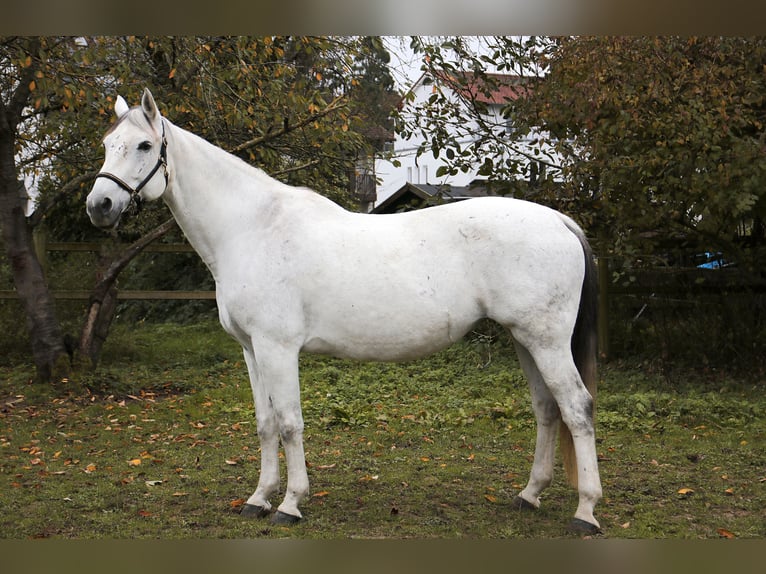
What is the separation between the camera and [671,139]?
24.9ft

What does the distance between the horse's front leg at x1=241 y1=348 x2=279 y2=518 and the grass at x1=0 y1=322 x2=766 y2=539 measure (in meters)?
0.18

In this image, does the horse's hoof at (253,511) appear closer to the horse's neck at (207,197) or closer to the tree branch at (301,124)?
the horse's neck at (207,197)

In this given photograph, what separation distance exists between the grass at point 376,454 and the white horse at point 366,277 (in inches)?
21.9

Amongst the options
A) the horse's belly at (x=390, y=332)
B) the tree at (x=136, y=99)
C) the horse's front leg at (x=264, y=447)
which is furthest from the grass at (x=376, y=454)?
the tree at (x=136, y=99)

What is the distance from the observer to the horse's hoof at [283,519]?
438 centimetres

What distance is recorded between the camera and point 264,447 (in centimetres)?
468

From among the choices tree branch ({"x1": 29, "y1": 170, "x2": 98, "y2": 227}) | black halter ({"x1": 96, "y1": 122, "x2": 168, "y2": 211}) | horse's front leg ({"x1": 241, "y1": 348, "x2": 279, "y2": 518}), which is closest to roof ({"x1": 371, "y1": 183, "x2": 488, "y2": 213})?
tree branch ({"x1": 29, "y1": 170, "x2": 98, "y2": 227})

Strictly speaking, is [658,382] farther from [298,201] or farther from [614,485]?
[298,201]

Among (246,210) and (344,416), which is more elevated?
(246,210)

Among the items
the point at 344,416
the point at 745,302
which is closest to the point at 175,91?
the point at 344,416

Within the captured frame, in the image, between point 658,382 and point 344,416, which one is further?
point 658,382

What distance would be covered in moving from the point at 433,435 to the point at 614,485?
2.02 meters

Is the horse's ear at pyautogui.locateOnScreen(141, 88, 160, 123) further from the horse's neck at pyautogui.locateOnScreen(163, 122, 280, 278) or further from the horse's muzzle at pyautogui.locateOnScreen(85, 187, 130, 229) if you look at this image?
the horse's muzzle at pyautogui.locateOnScreen(85, 187, 130, 229)

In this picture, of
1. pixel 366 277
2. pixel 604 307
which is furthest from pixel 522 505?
pixel 604 307
